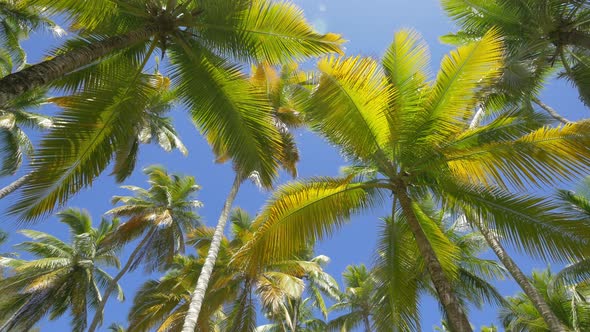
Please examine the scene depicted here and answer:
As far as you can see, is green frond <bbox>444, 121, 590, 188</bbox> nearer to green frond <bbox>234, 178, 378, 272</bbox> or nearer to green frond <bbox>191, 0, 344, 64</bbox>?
green frond <bbox>234, 178, 378, 272</bbox>

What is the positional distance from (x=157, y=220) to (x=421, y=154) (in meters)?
12.9

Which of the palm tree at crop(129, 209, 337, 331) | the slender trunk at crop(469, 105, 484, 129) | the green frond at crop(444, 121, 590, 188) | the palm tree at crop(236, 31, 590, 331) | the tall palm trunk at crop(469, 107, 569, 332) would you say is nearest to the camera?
the green frond at crop(444, 121, 590, 188)

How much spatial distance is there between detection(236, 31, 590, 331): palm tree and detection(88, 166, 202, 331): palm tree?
38.0 feet

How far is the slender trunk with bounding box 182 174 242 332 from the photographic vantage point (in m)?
10.4

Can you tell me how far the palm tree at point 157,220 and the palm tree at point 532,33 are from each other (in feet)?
43.4

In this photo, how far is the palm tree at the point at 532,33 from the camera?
9.31 m

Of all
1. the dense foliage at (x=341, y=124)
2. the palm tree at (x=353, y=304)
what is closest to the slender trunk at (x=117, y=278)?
the dense foliage at (x=341, y=124)

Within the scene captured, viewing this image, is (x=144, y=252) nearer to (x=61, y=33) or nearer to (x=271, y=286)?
(x=271, y=286)

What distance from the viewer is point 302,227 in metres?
7.06

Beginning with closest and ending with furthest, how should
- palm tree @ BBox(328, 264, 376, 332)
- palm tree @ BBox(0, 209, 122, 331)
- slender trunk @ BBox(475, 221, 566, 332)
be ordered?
slender trunk @ BBox(475, 221, 566, 332) < palm tree @ BBox(0, 209, 122, 331) < palm tree @ BBox(328, 264, 376, 332)

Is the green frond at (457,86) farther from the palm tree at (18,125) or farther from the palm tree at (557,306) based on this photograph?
the palm tree at (18,125)

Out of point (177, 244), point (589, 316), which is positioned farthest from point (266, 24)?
point (589, 316)

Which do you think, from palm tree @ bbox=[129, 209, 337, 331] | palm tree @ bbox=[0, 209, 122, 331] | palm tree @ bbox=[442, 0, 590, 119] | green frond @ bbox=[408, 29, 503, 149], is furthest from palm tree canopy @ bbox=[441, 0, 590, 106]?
palm tree @ bbox=[0, 209, 122, 331]

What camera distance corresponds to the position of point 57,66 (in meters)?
5.16
